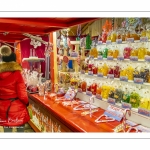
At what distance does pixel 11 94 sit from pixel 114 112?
4.14 feet

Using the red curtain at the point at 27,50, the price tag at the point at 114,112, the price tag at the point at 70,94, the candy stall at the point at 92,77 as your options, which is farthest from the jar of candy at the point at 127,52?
the red curtain at the point at 27,50

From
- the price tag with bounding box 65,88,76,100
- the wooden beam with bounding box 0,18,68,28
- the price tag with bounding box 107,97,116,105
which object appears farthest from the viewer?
the price tag with bounding box 65,88,76,100

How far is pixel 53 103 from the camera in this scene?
3422 millimetres

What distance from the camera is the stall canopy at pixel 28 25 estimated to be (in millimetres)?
3018

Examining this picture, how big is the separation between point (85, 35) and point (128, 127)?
1.70 metres

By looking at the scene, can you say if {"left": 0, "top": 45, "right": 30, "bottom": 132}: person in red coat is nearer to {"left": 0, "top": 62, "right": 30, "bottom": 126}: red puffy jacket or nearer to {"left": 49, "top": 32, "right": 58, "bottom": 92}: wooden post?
{"left": 0, "top": 62, "right": 30, "bottom": 126}: red puffy jacket

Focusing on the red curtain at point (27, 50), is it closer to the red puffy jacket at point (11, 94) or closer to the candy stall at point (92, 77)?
the candy stall at point (92, 77)

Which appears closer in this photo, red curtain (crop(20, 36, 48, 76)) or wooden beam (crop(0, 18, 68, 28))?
wooden beam (crop(0, 18, 68, 28))

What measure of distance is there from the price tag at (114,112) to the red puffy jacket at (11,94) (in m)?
1.05

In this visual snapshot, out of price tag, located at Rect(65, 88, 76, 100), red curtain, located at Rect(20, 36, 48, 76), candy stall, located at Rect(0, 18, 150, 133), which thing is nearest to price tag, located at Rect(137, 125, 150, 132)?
candy stall, located at Rect(0, 18, 150, 133)

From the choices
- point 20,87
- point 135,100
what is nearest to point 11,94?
point 20,87

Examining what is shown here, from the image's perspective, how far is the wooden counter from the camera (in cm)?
244
